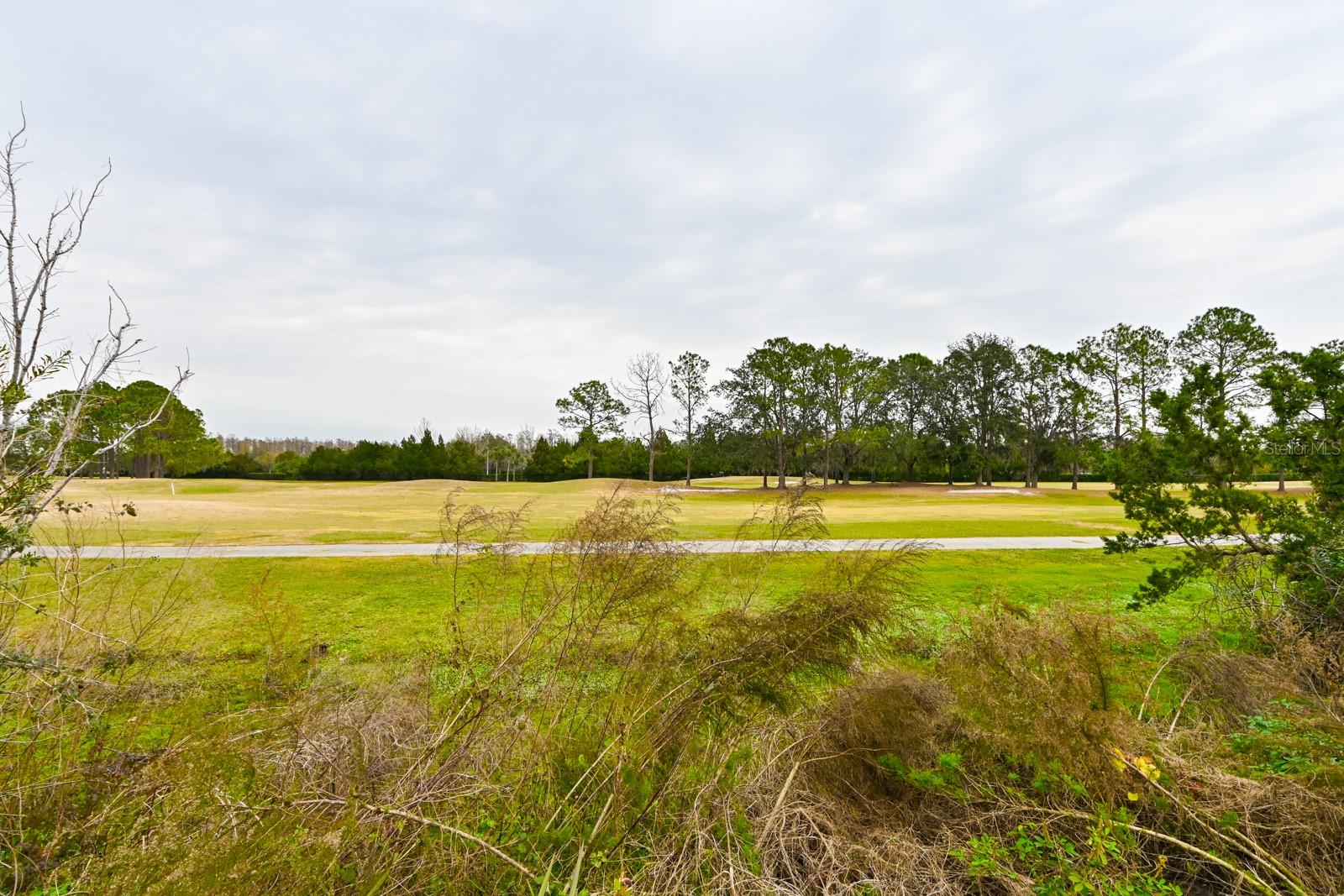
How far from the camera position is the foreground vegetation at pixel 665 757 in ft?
8.67

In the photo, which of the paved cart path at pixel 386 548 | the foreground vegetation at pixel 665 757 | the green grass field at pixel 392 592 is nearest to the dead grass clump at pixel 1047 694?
the foreground vegetation at pixel 665 757

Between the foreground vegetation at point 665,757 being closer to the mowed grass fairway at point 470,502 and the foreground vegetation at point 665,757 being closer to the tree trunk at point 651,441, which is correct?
the mowed grass fairway at point 470,502

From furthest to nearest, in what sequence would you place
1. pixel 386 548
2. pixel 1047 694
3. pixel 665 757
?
pixel 386 548, pixel 1047 694, pixel 665 757

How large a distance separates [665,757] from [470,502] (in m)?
27.6

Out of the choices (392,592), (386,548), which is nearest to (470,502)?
(386,548)

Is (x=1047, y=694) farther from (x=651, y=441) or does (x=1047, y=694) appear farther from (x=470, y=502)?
(x=651, y=441)

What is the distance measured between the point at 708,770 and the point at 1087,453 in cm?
728

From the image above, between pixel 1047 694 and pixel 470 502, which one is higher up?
pixel 1047 694

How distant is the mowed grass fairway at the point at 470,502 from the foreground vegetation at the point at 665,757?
1.18 metres

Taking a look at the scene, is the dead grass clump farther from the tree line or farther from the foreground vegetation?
the tree line

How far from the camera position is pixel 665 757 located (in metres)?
3.19

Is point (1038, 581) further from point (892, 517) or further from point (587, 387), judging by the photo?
point (587, 387)

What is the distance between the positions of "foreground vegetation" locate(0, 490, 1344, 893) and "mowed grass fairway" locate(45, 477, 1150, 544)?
3.88 ft

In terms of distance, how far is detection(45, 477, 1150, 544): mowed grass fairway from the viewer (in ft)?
53.7
